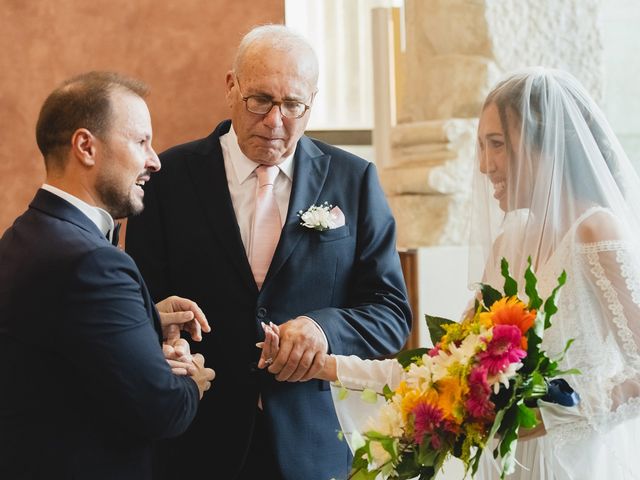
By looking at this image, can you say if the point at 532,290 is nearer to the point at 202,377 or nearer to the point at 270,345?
the point at 270,345

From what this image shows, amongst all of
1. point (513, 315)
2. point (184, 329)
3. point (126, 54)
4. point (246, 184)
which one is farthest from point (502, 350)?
point (126, 54)

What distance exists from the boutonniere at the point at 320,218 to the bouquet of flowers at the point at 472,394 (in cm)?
74

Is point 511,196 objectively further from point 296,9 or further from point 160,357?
point 296,9

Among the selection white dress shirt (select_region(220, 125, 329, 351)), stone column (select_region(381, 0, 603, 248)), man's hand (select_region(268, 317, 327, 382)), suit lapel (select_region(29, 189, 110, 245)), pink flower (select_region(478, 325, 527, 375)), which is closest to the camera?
pink flower (select_region(478, 325, 527, 375))

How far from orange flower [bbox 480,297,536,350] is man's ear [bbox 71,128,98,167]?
981 mm

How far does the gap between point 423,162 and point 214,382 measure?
6.45 feet

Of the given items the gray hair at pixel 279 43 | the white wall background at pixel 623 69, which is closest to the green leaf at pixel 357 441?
the gray hair at pixel 279 43

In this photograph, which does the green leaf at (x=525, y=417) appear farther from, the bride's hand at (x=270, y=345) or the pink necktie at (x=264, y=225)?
the pink necktie at (x=264, y=225)

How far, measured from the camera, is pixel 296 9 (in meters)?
5.73

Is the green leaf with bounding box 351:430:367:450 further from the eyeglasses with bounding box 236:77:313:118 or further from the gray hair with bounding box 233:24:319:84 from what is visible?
the gray hair with bounding box 233:24:319:84

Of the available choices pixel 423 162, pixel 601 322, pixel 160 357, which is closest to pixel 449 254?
pixel 423 162

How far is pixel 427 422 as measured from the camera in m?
2.07

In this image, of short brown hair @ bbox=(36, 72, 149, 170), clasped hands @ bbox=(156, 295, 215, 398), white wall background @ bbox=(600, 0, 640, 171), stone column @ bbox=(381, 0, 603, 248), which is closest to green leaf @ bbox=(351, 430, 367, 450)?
clasped hands @ bbox=(156, 295, 215, 398)

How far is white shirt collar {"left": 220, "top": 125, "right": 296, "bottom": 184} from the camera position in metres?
2.94
